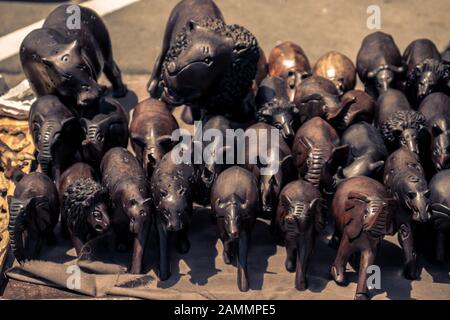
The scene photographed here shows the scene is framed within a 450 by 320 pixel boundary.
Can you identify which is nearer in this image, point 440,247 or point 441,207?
point 441,207

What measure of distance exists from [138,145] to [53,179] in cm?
76

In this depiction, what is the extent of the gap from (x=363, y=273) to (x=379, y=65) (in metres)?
2.53

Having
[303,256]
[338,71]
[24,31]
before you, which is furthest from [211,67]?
[24,31]

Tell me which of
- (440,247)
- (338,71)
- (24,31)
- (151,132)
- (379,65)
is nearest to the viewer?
(440,247)

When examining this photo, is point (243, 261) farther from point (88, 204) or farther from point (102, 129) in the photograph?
point (102, 129)

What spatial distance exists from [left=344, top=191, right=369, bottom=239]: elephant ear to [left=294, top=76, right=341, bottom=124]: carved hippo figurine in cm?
121

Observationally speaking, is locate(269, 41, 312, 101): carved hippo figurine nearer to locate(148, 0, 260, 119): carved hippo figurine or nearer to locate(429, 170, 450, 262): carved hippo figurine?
locate(148, 0, 260, 119): carved hippo figurine

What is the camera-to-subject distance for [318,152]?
600 cm

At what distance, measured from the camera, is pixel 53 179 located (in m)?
6.26
